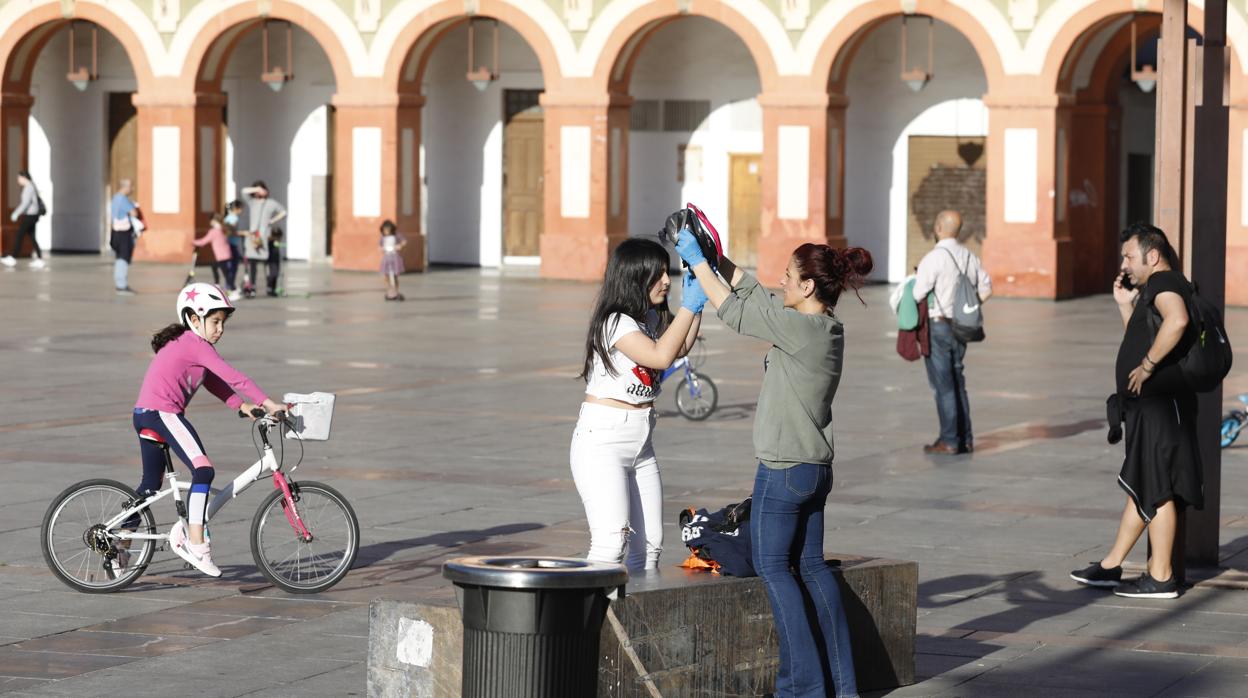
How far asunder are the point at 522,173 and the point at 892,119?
6724 millimetres

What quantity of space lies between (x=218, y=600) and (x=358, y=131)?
1048 inches

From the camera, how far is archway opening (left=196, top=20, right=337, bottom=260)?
37688 mm

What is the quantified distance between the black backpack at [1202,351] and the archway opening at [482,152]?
27.7m

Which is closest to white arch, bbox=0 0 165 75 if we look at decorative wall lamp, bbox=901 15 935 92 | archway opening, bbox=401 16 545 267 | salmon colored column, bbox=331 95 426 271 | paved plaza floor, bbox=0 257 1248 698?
salmon colored column, bbox=331 95 426 271

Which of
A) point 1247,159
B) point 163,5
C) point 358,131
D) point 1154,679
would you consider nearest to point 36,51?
point 163,5

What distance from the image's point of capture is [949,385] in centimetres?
1362

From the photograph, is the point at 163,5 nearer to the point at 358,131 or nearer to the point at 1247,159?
the point at 358,131

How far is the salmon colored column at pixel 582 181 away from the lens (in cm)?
3309

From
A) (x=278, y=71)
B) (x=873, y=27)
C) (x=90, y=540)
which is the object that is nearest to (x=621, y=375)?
(x=90, y=540)

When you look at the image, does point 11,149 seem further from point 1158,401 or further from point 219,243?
point 1158,401

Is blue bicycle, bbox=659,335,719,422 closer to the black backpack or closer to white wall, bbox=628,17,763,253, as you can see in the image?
the black backpack

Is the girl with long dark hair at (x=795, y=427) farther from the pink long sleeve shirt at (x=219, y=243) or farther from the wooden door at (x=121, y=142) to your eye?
the wooden door at (x=121, y=142)

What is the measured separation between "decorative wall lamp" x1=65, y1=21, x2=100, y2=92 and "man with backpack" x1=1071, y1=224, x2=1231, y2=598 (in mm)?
30522

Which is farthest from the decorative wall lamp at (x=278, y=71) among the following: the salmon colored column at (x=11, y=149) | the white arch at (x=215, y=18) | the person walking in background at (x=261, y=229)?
the person walking in background at (x=261, y=229)
